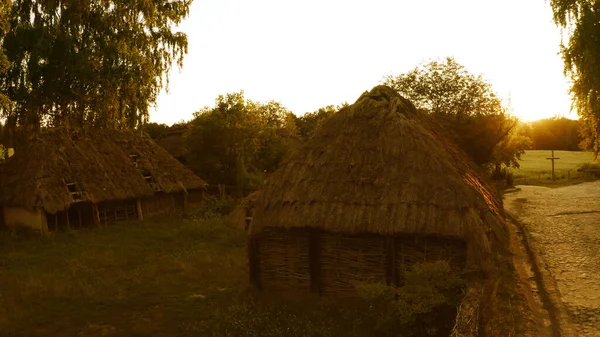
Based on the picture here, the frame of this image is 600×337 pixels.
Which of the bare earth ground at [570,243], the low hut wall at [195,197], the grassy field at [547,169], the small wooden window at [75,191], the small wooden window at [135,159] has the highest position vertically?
the small wooden window at [135,159]

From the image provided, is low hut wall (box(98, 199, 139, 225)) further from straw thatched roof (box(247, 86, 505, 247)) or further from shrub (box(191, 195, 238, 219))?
straw thatched roof (box(247, 86, 505, 247))

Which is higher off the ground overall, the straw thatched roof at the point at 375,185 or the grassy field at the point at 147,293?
the straw thatched roof at the point at 375,185

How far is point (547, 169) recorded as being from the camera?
54.7 metres

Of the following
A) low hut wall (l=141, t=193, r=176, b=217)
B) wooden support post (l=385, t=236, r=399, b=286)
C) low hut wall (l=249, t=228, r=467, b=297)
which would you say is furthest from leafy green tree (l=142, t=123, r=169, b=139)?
wooden support post (l=385, t=236, r=399, b=286)

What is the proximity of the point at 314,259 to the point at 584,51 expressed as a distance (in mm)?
20856

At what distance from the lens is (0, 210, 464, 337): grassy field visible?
431 inches

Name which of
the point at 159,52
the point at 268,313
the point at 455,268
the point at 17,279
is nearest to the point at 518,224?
the point at 455,268

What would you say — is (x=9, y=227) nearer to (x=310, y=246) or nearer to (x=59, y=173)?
(x=59, y=173)

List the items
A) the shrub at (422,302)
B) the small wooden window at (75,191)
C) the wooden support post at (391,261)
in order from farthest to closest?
the small wooden window at (75,191)
the wooden support post at (391,261)
the shrub at (422,302)

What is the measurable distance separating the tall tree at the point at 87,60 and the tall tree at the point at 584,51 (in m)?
22.7

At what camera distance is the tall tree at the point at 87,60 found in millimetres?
26156

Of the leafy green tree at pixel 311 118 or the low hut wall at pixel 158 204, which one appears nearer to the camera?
the low hut wall at pixel 158 204

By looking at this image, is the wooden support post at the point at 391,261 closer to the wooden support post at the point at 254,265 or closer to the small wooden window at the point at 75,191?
the wooden support post at the point at 254,265

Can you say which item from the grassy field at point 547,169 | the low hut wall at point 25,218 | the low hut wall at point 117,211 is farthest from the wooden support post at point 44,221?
the grassy field at point 547,169
